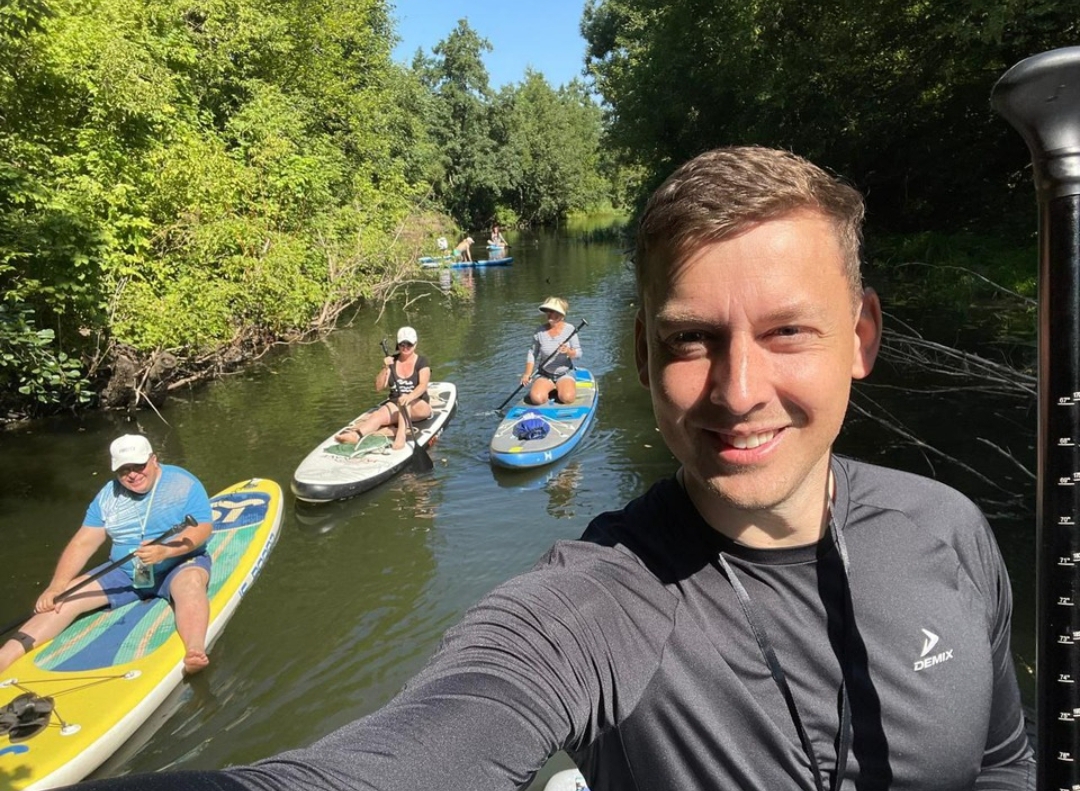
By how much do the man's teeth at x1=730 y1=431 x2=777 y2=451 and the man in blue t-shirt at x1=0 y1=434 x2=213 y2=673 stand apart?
5.12 metres

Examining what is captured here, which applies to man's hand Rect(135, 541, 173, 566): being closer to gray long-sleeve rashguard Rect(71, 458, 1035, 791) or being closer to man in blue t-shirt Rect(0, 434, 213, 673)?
man in blue t-shirt Rect(0, 434, 213, 673)

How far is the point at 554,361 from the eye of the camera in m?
10.7

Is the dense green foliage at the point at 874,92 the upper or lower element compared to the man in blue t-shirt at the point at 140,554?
upper

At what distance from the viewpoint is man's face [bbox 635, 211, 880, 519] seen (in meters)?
1.21

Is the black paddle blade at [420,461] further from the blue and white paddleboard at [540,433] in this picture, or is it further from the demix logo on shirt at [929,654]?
the demix logo on shirt at [929,654]

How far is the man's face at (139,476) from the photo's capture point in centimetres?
526

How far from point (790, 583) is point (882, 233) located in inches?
723

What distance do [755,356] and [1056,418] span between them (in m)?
0.43

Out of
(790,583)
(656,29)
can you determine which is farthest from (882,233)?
(790,583)

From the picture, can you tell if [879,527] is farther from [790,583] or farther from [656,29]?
[656,29]

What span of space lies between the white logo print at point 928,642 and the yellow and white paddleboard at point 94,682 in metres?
4.67

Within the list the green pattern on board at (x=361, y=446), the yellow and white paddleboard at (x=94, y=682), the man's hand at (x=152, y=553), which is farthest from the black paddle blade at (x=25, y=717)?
the green pattern on board at (x=361, y=446)

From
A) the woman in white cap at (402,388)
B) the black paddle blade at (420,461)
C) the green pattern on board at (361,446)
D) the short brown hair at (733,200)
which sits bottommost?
the black paddle blade at (420,461)

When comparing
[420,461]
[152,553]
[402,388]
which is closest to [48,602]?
[152,553]
